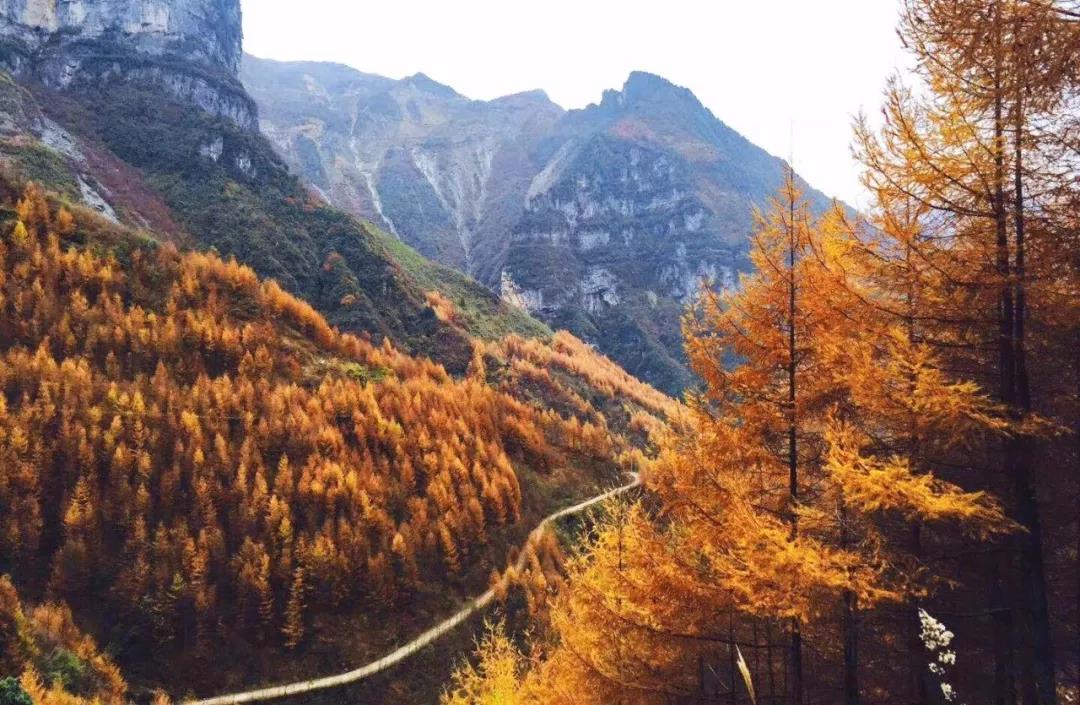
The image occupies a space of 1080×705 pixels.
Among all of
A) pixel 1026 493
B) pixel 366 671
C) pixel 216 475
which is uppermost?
pixel 1026 493

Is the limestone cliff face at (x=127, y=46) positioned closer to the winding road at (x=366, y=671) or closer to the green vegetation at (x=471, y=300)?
the green vegetation at (x=471, y=300)

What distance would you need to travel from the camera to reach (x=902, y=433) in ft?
29.9

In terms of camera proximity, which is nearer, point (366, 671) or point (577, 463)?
point (366, 671)

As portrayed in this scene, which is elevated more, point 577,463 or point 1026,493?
point 1026,493

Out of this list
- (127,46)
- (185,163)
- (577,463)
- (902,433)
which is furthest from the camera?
(127,46)

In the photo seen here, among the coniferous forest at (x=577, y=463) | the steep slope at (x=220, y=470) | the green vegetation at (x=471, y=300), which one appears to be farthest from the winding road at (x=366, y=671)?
the green vegetation at (x=471, y=300)

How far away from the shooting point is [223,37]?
159 m

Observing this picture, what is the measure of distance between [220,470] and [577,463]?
111 feet

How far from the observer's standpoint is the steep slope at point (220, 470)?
3178cm

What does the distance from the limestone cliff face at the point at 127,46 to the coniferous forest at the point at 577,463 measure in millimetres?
25899

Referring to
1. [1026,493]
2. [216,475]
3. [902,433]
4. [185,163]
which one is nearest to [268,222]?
[185,163]

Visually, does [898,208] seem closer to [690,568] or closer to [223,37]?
[690,568]

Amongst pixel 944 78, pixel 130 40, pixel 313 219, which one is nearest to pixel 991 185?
pixel 944 78

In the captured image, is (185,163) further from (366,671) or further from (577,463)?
(366,671)
